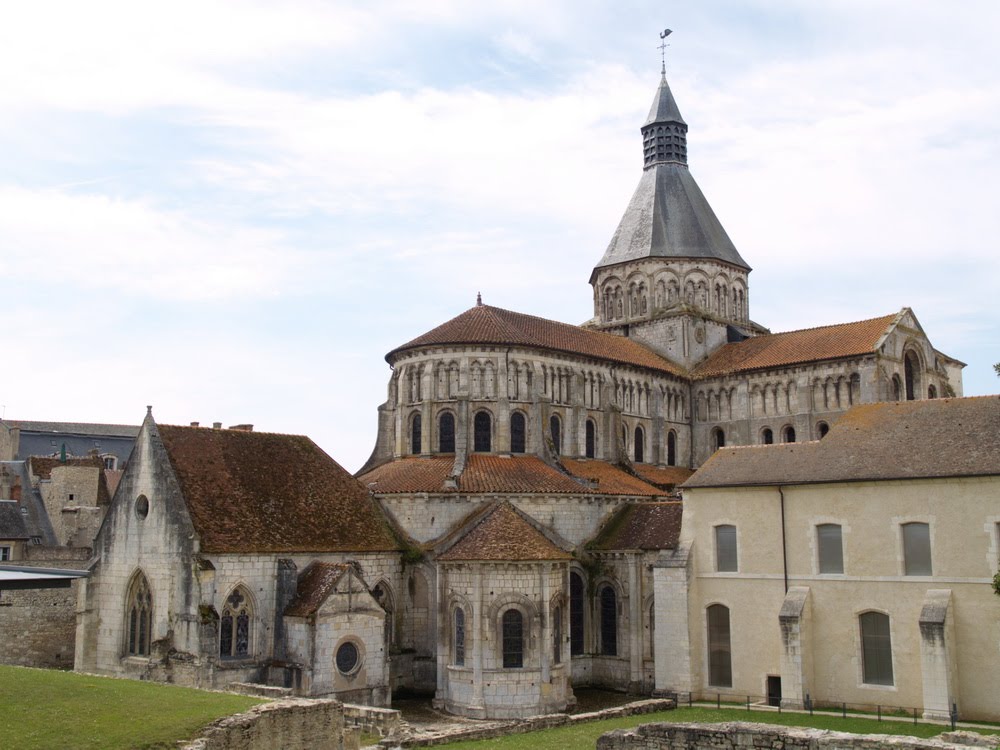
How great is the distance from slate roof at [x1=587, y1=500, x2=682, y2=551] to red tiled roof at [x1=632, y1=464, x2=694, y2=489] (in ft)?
19.2

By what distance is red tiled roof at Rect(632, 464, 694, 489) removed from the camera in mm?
52594

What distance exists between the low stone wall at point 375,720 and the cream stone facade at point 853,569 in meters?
12.9

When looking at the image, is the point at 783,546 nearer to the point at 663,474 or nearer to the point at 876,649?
the point at 876,649

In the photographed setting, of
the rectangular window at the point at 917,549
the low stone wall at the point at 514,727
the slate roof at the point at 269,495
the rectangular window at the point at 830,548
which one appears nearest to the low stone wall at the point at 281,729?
the low stone wall at the point at 514,727

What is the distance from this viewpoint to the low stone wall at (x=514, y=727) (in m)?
26.8

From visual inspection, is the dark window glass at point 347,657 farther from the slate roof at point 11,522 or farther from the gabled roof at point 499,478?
the slate roof at point 11,522

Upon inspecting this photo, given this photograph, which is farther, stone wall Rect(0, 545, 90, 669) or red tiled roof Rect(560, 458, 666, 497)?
red tiled roof Rect(560, 458, 666, 497)

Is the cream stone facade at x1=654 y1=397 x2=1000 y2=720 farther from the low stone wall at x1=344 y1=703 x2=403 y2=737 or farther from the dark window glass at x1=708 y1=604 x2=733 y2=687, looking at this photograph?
the low stone wall at x1=344 y1=703 x2=403 y2=737

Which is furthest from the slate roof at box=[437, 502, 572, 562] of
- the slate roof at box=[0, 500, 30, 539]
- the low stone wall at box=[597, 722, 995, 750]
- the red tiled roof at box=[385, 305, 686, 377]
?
the slate roof at box=[0, 500, 30, 539]

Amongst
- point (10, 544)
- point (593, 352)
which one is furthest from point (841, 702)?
point (10, 544)

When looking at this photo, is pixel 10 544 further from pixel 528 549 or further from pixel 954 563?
pixel 954 563

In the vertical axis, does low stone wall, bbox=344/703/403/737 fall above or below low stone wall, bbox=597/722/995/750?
below

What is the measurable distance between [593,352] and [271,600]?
22508 millimetres

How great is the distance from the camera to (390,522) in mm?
43969
